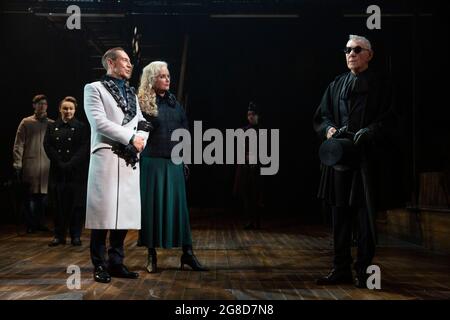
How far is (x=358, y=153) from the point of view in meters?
3.53

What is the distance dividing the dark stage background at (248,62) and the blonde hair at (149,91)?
371cm

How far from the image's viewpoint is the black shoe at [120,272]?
3977mm

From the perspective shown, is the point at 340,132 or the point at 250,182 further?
the point at 250,182

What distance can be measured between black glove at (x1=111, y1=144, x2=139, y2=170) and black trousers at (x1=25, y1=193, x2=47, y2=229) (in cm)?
386

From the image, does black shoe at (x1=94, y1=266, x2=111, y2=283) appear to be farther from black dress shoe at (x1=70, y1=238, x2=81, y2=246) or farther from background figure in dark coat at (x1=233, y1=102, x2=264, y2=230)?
background figure in dark coat at (x1=233, y1=102, x2=264, y2=230)

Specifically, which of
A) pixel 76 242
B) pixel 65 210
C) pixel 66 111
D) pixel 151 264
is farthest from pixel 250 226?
pixel 151 264

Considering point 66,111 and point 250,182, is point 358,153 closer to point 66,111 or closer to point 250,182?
point 66,111

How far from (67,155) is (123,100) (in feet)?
8.13

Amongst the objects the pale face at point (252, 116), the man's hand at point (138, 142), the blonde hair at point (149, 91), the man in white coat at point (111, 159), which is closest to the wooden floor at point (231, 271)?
the man in white coat at point (111, 159)

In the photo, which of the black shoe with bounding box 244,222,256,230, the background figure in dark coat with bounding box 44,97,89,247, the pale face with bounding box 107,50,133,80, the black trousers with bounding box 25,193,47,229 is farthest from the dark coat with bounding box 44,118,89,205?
the black shoe with bounding box 244,222,256,230

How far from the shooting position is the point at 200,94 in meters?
11.6

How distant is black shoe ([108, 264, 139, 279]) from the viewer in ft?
13.0
